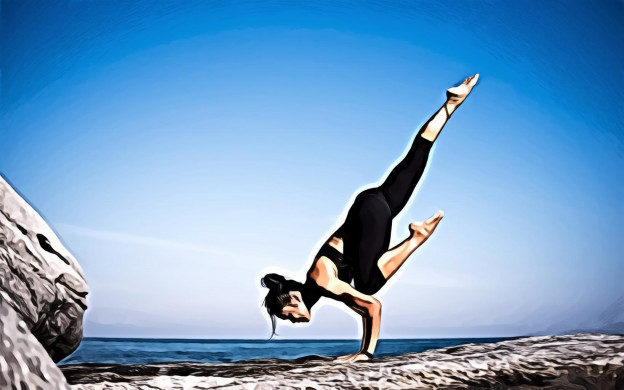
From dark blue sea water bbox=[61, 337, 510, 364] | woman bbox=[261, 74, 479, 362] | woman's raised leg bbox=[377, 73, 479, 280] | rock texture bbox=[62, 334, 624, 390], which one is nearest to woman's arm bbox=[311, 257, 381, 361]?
woman bbox=[261, 74, 479, 362]

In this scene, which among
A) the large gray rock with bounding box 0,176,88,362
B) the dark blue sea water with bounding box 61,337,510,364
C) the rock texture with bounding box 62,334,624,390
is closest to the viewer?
the rock texture with bounding box 62,334,624,390

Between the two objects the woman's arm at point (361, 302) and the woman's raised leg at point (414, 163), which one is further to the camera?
the woman's raised leg at point (414, 163)

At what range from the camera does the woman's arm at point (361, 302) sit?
301 cm

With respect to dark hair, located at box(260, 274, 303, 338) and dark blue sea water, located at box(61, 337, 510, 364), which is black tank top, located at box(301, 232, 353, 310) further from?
dark blue sea water, located at box(61, 337, 510, 364)

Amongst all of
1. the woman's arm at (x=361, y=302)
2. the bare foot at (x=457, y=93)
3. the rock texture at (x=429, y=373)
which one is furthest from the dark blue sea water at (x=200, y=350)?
the bare foot at (x=457, y=93)

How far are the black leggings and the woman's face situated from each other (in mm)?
300

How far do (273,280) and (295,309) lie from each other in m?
0.18

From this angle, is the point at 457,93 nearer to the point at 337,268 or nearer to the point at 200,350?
the point at 337,268

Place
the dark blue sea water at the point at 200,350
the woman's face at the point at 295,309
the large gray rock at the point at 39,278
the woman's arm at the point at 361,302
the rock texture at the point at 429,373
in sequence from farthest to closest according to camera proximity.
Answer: the dark blue sea water at the point at 200,350 → the woman's face at the point at 295,309 → the woman's arm at the point at 361,302 → the large gray rock at the point at 39,278 → the rock texture at the point at 429,373

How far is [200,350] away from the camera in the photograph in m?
4.27

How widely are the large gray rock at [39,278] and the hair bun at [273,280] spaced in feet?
3.28

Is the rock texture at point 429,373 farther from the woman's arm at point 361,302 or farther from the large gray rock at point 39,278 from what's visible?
the woman's arm at point 361,302

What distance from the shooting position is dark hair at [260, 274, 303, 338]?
3152 millimetres

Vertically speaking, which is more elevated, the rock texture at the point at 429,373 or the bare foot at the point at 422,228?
the bare foot at the point at 422,228
